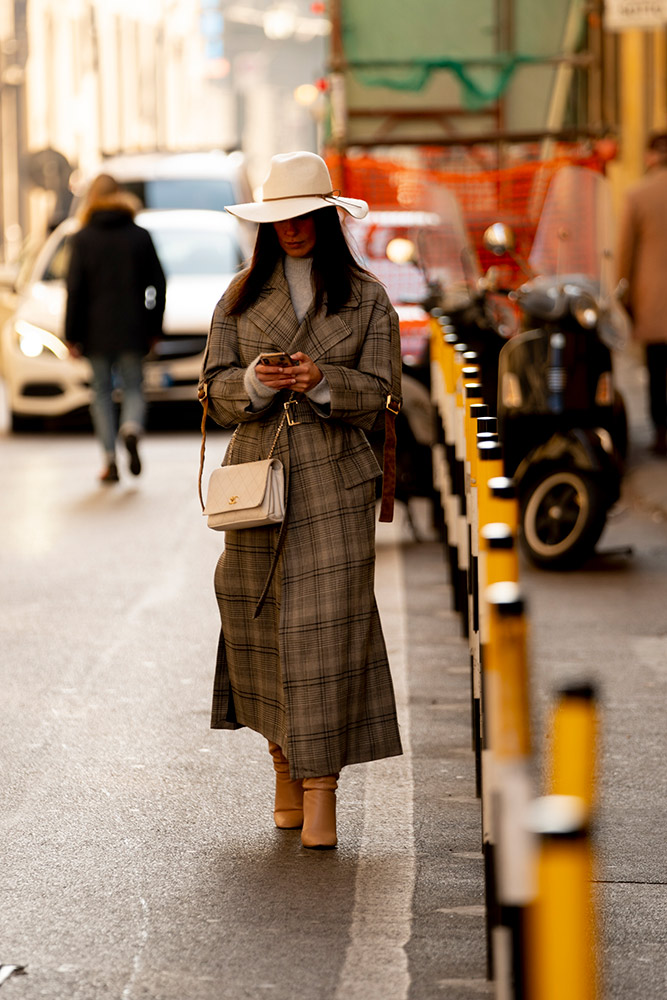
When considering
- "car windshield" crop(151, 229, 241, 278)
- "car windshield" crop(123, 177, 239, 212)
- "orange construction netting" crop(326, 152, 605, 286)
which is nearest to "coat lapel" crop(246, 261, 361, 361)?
"orange construction netting" crop(326, 152, 605, 286)

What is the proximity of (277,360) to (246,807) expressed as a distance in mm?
1360

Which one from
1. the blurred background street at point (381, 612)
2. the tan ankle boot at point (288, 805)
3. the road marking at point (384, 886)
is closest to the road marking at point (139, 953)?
the blurred background street at point (381, 612)

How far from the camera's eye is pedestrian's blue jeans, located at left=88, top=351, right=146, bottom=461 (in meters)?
12.7

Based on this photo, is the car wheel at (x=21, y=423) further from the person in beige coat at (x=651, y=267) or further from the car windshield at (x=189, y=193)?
the person in beige coat at (x=651, y=267)

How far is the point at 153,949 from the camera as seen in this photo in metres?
4.13

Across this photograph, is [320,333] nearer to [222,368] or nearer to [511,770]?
[222,368]

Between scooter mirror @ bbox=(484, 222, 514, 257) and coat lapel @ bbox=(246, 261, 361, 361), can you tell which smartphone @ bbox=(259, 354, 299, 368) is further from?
scooter mirror @ bbox=(484, 222, 514, 257)

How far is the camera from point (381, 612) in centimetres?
806

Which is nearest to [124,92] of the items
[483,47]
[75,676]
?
[483,47]

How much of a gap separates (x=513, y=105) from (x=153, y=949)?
11894 millimetres

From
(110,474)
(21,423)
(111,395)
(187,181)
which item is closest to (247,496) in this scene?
(110,474)

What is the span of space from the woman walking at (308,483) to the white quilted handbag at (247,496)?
75 mm

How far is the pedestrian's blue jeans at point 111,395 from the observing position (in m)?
12.7

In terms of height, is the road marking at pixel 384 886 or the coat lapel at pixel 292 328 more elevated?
the coat lapel at pixel 292 328
